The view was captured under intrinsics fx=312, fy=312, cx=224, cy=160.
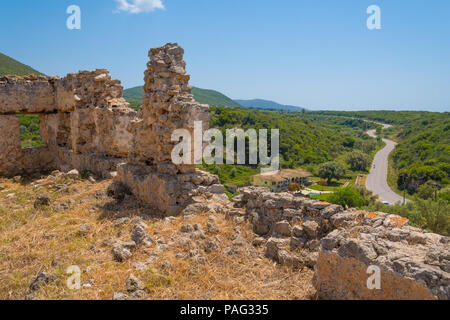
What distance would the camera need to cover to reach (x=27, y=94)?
9.08 meters

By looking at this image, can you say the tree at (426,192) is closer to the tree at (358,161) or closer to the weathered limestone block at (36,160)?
the tree at (358,161)

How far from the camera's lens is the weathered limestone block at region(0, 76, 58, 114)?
28.5 ft

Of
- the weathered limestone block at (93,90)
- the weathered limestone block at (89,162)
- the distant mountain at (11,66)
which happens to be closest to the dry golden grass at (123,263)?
the weathered limestone block at (89,162)

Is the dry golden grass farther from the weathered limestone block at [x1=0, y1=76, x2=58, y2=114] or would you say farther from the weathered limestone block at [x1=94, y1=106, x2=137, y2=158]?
the weathered limestone block at [x1=0, y1=76, x2=58, y2=114]

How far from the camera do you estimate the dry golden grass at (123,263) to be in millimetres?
3074

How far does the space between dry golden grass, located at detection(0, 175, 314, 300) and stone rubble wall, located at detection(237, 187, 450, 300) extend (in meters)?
0.28

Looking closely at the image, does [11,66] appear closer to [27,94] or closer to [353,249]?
[27,94]

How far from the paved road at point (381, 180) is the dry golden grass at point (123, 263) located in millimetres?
28795

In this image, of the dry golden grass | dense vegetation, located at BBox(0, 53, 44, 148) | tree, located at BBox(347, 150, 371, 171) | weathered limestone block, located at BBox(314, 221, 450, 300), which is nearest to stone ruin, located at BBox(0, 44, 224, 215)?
the dry golden grass

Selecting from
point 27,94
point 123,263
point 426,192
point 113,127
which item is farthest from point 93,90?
point 426,192

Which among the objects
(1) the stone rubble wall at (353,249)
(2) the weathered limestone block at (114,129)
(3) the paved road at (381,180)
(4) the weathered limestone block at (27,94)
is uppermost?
(4) the weathered limestone block at (27,94)
